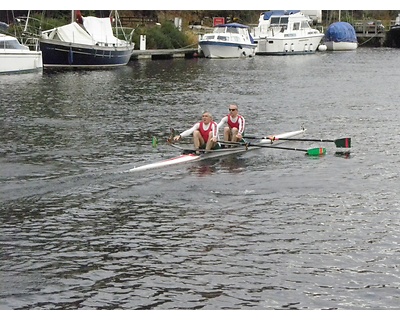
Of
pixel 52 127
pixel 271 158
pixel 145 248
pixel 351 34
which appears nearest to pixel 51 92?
pixel 52 127

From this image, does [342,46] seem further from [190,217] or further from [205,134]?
[190,217]

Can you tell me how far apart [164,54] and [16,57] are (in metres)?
24.2

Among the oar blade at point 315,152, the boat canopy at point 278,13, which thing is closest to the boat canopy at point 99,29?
the boat canopy at point 278,13

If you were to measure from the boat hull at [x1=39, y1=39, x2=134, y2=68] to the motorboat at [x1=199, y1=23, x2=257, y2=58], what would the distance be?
622 inches

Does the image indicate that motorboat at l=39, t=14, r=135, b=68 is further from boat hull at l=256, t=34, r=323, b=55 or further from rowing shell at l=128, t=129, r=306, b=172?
rowing shell at l=128, t=129, r=306, b=172

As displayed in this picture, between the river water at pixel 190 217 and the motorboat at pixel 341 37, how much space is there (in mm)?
67466

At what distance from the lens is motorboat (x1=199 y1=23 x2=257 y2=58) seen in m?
81.3

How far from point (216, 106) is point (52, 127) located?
11433mm

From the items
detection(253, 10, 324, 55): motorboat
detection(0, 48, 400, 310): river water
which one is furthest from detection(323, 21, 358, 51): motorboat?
detection(0, 48, 400, 310): river water

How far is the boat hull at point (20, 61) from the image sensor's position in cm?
5688

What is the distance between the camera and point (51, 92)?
4538 centimetres

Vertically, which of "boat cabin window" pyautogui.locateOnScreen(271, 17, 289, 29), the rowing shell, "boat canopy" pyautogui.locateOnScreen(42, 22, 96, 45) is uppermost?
"boat cabin window" pyautogui.locateOnScreen(271, 17, 289, 29)

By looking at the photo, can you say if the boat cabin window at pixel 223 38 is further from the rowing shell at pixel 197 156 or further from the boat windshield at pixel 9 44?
the rowing shell at pixel 197 156

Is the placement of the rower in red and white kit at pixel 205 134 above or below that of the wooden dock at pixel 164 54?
below
